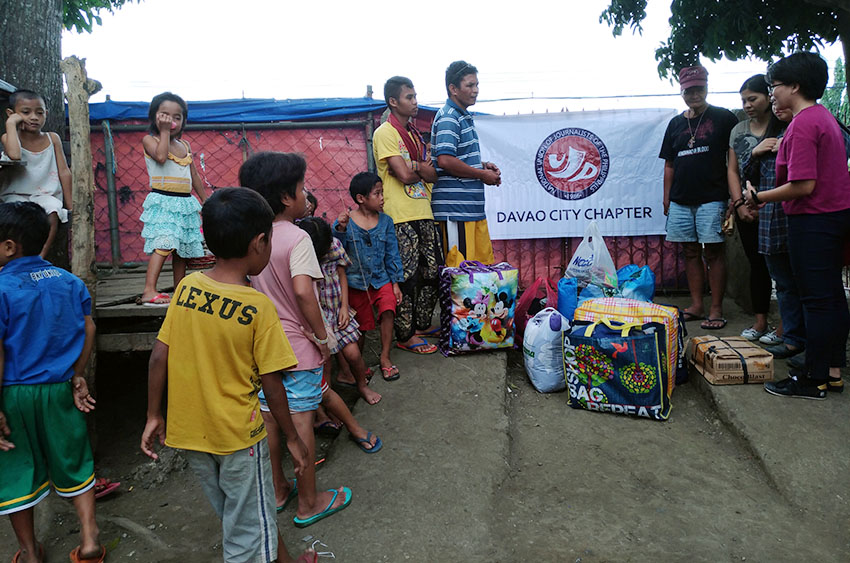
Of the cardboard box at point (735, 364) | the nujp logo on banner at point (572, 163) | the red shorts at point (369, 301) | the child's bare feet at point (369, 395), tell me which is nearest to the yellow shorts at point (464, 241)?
the red shorts at point (369, 301)

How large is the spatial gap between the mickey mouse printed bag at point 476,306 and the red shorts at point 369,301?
42 centimetres

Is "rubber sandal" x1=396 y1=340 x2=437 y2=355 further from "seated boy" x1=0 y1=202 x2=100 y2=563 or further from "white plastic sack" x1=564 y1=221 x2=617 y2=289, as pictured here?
"seated boy" x1=0 y1=202 x2=100 y2=563

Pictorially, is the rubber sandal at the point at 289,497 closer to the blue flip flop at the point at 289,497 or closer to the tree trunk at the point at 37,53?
Answer: the blue flip flop at the point at 289,497

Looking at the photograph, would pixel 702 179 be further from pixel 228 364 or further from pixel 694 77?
pixel 228 364

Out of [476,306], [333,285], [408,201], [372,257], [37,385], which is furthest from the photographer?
[408,201]

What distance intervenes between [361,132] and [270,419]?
469 centimetres

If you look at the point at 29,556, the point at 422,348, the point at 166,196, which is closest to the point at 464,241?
the point at 422,348

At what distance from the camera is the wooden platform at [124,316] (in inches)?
141

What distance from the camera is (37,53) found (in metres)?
A: 4.11

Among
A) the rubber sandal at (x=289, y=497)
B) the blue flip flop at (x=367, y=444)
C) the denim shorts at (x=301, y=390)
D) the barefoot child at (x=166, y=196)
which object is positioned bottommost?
the rubber sandal at (x=289, y=497)

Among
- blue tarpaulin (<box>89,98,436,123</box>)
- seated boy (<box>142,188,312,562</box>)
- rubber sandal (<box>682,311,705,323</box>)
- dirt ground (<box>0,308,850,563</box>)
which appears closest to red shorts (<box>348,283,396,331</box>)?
dirt ground (<box>0,308,850,563</box>)

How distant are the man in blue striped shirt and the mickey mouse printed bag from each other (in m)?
0.35

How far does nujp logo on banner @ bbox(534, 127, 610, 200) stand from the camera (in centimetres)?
565

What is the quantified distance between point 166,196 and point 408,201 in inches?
62.5
